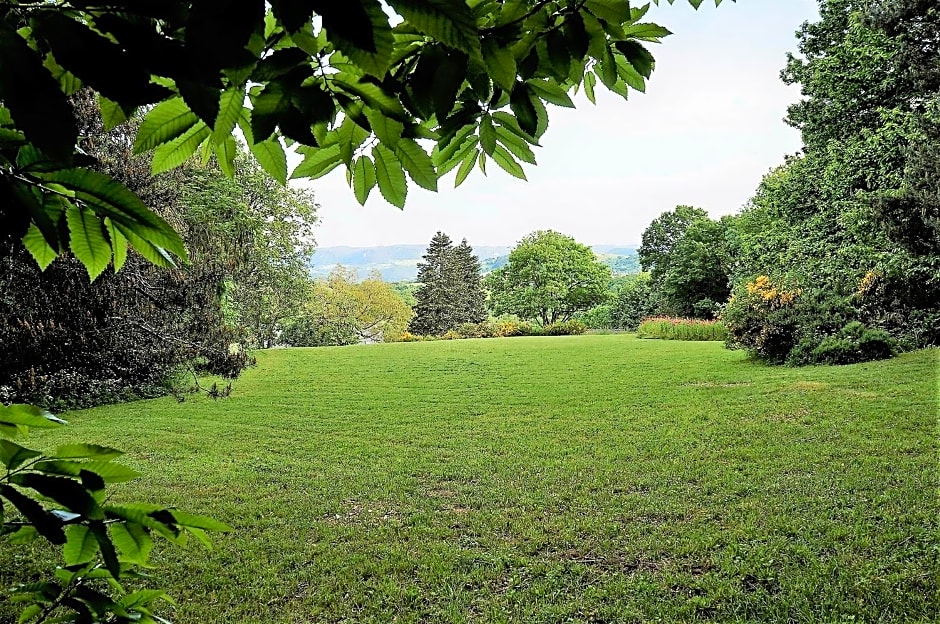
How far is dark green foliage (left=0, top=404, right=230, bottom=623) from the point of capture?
24.9 inches

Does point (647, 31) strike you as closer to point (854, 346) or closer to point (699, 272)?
point (854, 346)

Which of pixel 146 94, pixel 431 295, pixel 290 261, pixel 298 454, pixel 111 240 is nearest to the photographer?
pixel 146 94

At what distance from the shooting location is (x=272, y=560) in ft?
12.3

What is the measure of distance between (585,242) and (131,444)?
33.8 meters

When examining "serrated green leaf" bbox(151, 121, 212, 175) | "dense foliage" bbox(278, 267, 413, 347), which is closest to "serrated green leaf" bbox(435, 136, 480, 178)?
"serrated green leaf" bbox(151, 121, 212, 175)

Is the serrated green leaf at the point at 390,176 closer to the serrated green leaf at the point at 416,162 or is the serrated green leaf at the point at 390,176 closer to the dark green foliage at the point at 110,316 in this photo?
the serrated green leaf at the point at 416,162

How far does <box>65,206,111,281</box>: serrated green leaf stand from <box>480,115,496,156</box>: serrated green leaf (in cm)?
55

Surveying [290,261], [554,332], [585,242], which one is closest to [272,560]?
[290,261]

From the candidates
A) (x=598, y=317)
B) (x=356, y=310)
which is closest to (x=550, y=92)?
(x=598, y=317)

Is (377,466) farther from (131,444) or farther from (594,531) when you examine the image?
(131,444)

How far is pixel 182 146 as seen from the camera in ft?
2.41

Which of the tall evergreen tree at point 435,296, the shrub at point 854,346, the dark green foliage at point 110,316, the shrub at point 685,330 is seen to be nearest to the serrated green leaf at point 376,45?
the dark green foliage at point 110,316

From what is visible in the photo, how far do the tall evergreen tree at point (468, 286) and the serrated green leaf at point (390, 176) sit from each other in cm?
3546

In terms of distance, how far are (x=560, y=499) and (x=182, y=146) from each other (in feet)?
14.7
